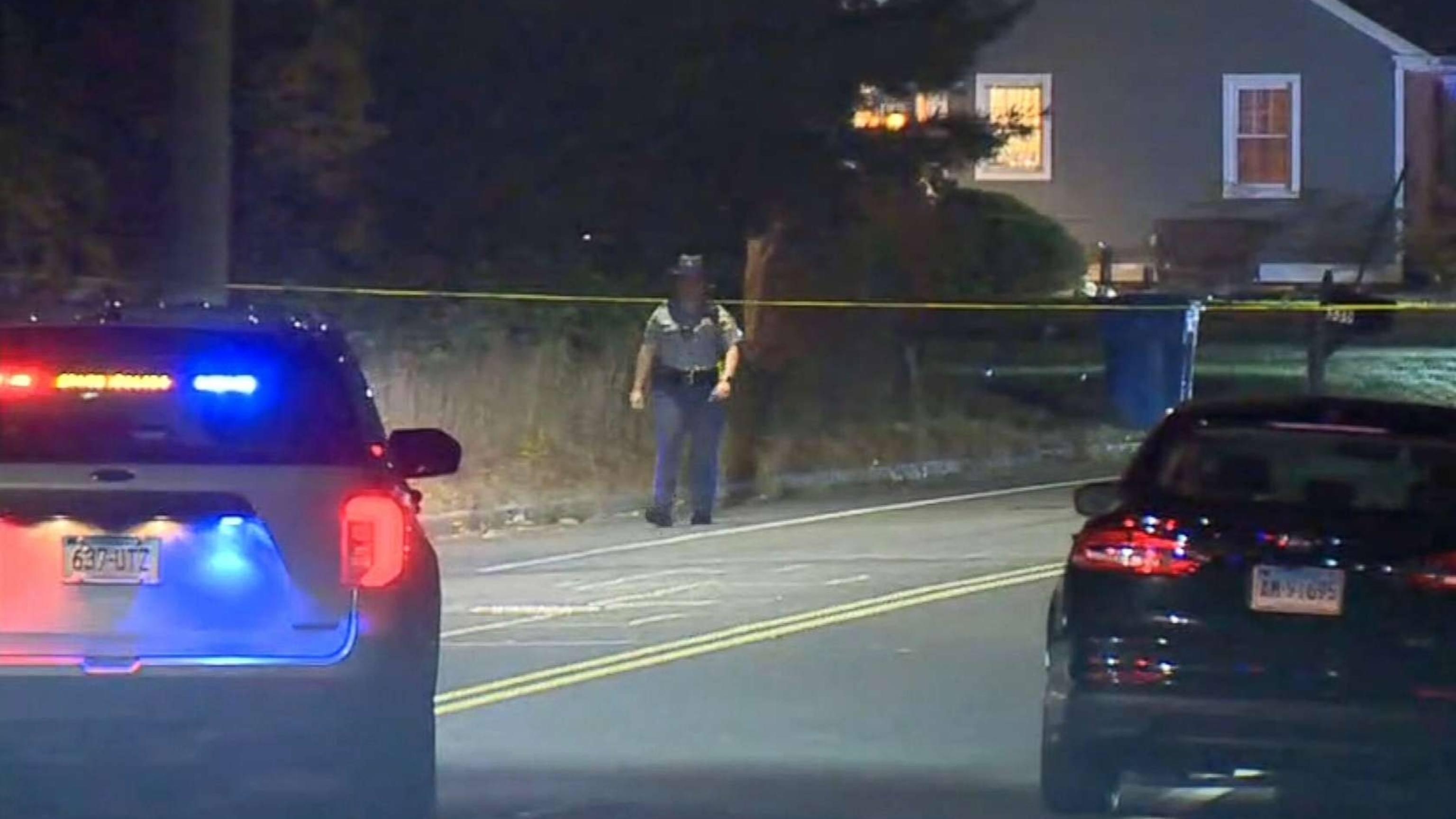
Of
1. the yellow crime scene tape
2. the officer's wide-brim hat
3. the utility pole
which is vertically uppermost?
the utility pole

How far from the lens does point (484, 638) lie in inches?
601

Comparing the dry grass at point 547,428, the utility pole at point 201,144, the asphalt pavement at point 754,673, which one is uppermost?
the utility pole at point 201,144

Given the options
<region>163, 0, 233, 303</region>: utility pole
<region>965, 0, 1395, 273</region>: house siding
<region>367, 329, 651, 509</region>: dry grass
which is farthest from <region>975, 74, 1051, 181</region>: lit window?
<region>163, 0, 233, 303</region>: utility pole

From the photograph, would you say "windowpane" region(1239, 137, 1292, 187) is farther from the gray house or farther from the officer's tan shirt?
the officer's tan shirt

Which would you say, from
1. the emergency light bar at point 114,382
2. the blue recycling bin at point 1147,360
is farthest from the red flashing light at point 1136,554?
the blue recycling bin at point 1147,360

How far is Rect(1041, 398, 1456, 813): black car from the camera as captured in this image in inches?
380

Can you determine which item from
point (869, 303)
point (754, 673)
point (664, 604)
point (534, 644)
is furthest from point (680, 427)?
point (869, 303)

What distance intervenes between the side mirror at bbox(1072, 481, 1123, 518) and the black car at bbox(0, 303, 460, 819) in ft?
8.55

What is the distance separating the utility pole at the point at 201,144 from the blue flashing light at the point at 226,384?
997 cm

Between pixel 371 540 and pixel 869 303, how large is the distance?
64.0ft

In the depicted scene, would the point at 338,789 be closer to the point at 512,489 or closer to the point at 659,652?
the point at 659,652

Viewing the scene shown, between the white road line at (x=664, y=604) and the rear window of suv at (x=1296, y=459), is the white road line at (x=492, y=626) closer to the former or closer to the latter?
the white road line at (x=664, y=604)

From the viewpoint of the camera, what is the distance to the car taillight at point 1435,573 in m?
9.60

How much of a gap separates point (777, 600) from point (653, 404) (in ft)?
14.8
